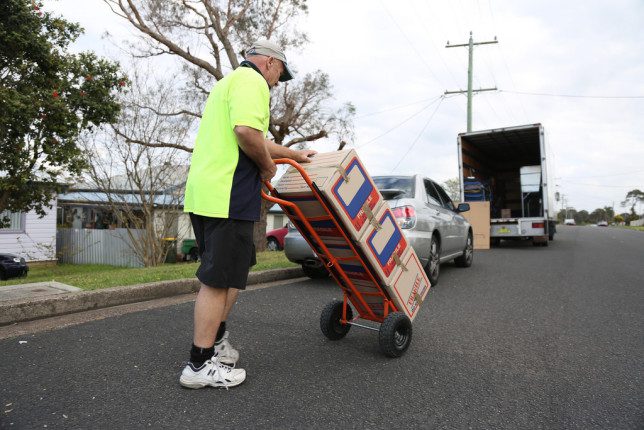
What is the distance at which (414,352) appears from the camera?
3387mm

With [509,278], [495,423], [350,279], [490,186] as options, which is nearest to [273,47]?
[350,279]

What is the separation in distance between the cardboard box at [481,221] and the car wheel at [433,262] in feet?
21.6

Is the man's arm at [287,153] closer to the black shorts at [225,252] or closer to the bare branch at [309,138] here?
the black shorts at [225,252]

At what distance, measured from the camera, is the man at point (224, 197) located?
2.50 metres

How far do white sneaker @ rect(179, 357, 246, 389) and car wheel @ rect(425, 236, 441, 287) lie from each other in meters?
4.24

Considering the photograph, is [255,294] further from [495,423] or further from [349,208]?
[495,423]

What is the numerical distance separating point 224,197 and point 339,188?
2.45 ft

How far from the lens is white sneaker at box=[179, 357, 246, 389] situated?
2555 mm

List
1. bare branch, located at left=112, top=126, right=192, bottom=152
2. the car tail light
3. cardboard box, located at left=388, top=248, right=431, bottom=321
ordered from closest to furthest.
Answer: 1. cardboard box, located at left=388, top=248, right=431, bottom=321
2. the car tail light
3. bare branch, located at left=112, top=126, right=192, bottom=152

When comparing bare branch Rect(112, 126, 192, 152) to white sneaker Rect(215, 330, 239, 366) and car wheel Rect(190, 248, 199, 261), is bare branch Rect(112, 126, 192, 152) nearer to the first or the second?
car wheel Rect(190, 248, 199, 261)

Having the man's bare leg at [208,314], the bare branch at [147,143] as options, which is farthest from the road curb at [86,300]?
the bare branch at [147,143]

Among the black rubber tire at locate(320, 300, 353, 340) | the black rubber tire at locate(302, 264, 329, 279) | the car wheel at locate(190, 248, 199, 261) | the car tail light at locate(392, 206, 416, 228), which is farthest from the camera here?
the car wheel at locate(190, 248, 199, 261)

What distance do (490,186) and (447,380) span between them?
13.9 m

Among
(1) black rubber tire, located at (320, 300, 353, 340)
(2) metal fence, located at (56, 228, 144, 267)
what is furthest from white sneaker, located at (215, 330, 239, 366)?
(2) metal fence, located at (56, 228, 144, 267)
